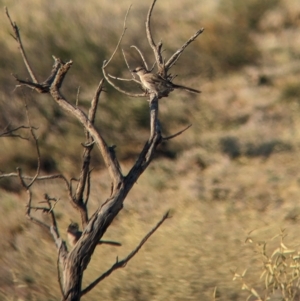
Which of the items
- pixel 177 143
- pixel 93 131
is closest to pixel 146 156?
pixel 93 131

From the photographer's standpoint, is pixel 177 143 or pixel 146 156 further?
pixel 177 143

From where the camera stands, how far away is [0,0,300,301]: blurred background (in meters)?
9.09

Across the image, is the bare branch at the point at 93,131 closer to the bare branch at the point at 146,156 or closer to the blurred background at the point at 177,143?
the bare branch at the point at 146,156

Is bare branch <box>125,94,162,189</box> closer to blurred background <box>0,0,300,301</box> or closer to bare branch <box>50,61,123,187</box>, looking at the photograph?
bare branch <box>50,61,123,187</box>

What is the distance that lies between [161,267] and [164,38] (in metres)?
8.36

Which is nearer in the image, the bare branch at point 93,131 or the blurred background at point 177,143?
the bare branch at point 93,131

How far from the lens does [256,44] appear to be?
18.1m

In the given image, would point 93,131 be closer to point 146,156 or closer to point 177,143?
point 146,156

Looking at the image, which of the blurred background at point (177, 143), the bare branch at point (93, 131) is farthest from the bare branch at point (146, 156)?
the blurred background at point (177, 143)

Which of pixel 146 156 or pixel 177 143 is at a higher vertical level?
pixel 177 143

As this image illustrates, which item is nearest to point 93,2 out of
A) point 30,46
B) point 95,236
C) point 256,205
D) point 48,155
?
point 30,46

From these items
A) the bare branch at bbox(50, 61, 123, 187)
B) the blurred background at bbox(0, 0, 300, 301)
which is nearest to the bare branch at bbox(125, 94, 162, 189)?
the bare branch at bbox(50, 61, 123, 187)

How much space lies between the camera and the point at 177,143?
13.6 m

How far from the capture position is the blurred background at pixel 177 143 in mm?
9086
